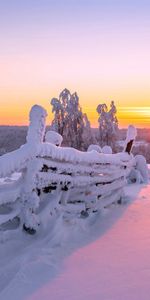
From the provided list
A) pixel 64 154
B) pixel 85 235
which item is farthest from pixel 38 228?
pixel 64 154

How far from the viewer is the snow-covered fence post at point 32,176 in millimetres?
4570

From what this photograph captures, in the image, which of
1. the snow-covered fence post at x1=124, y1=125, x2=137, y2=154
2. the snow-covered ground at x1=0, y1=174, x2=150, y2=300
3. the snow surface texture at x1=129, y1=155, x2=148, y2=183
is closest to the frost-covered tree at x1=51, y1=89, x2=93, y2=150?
the snow surface texture at x1=129, y1=155, x2=148, y2=183

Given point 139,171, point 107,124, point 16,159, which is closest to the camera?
point 16,159

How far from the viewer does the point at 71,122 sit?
4206 centimetres

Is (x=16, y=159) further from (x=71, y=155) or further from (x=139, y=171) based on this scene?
(x=139, y=171)

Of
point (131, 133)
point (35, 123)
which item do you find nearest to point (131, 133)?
point (131, 133)

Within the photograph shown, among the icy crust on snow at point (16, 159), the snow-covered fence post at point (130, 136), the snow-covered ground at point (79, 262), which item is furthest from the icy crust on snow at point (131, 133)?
the icy crust on snow at point (16, 159)

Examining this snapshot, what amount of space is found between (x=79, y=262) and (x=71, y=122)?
126 ft

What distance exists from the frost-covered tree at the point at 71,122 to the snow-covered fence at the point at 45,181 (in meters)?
34.1

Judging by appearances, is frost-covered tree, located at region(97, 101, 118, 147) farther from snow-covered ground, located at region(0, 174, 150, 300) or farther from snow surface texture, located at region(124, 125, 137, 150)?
snow-covered ground, located at region(0, 174, 150, 300)

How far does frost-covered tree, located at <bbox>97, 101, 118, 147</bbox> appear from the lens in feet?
149

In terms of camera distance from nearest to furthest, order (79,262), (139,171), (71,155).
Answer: (79,262) → (71,155) → (139,171)

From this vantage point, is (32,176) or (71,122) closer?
(32,176)

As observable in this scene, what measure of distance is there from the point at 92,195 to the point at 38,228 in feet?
5.02
